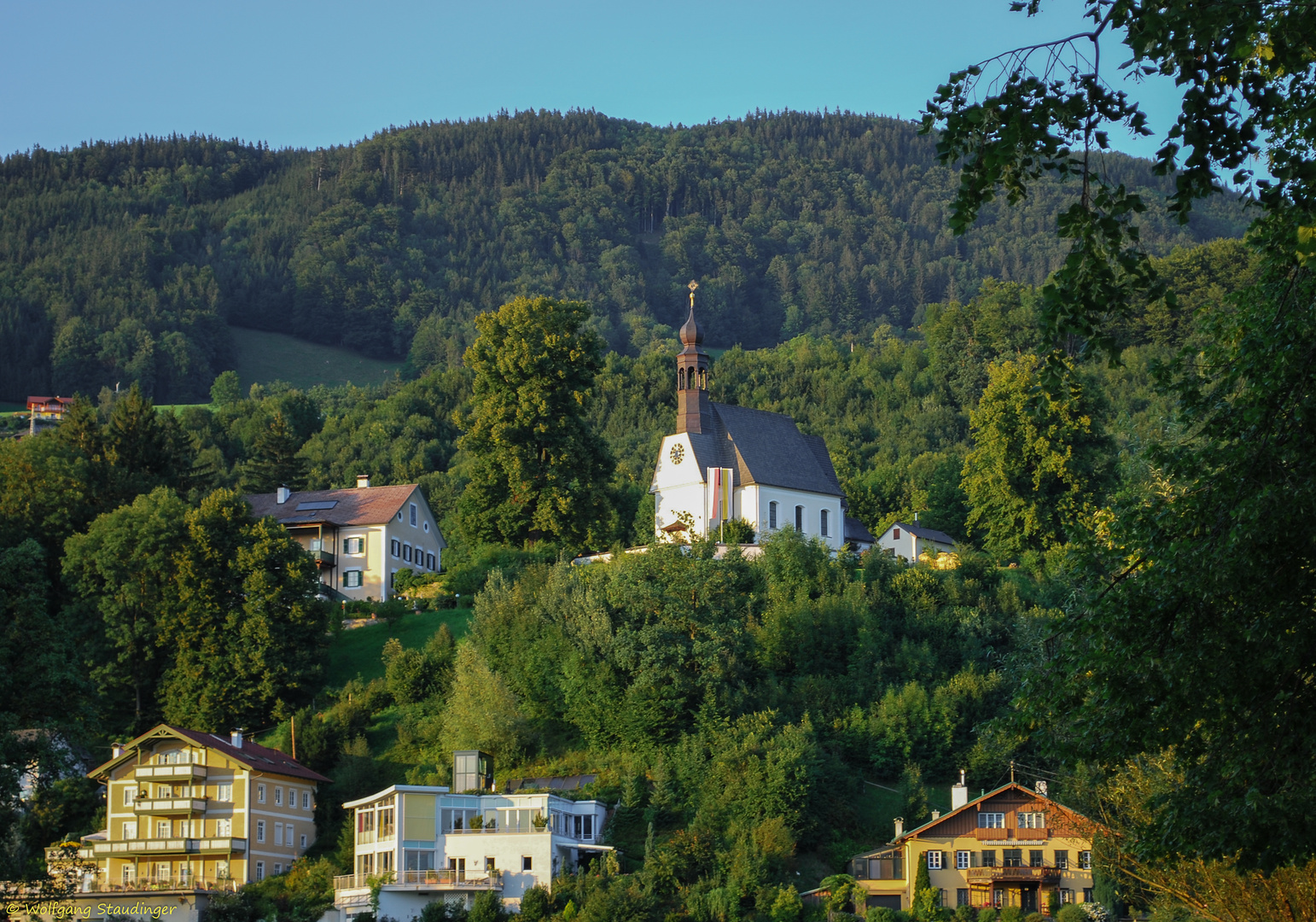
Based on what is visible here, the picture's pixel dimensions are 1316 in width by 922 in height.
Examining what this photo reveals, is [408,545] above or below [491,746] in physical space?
above

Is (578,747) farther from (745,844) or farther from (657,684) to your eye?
(745,844)

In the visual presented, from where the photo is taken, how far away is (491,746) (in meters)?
55.2

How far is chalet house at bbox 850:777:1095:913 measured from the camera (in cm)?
4994

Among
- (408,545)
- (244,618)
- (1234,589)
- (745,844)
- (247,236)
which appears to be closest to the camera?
(1234,589)

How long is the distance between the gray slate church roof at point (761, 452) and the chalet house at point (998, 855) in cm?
2433

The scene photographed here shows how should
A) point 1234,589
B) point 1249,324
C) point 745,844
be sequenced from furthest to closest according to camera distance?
point 745,844 < point 1249,324 < point 1234,589

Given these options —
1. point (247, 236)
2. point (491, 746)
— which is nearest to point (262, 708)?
point (491, 746)

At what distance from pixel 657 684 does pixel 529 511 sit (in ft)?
54.2

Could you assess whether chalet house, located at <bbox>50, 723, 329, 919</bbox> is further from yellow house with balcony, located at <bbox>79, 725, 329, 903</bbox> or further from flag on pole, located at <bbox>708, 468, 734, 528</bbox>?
flag on pole, located at <bbox>708, 468, 734, 528</bbox>

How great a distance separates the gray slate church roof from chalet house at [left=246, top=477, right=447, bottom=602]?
17109 millimetres

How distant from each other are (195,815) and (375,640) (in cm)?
1227

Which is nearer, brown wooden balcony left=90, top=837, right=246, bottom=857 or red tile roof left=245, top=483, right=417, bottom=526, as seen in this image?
brown wooden balcony left=90, top=837, right=246, bottom=857

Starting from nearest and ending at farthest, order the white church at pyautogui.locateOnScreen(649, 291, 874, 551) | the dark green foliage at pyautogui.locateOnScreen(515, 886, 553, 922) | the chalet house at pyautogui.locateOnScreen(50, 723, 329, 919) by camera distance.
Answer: the dark green foliage at pyautogui.locateOnScreen(515, 886, 553, 922)
the chalet house at pyautogui.locateOnScreen(50, 723, 329, 919)
the white church at pyautogui.locateOnScreen(649, 291, 874, 551)

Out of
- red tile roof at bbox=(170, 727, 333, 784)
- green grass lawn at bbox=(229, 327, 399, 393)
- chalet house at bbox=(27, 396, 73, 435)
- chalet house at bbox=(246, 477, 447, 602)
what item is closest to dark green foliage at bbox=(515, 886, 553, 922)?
red tile roof at bbox=(170, 727, 333, 784)
